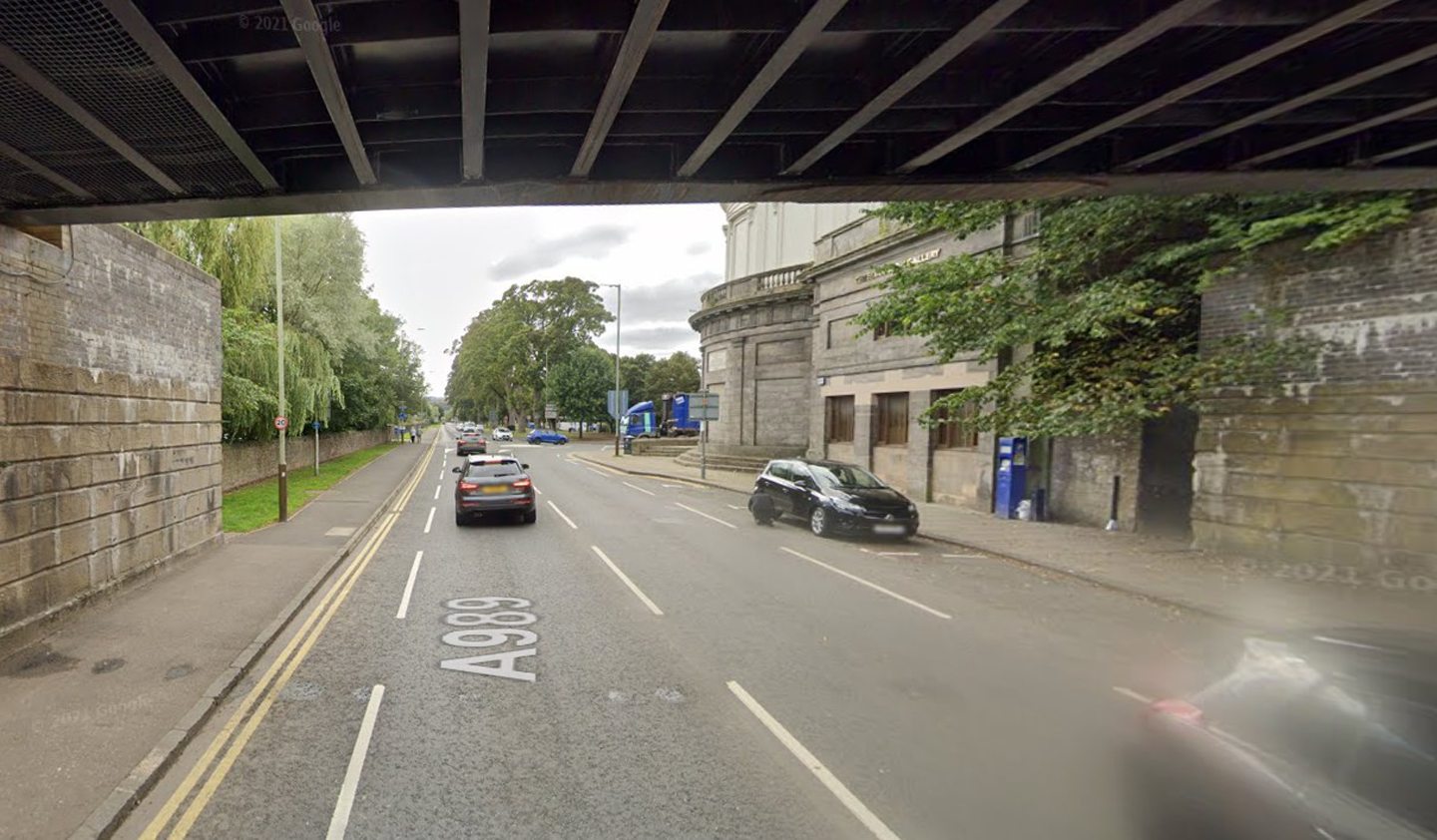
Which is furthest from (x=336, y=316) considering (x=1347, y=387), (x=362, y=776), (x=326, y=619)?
(x=1347, y=387)

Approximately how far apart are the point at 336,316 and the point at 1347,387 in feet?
94.5

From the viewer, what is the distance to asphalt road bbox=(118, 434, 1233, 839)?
3932 millimetres

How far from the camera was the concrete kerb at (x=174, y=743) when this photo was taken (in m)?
3.80

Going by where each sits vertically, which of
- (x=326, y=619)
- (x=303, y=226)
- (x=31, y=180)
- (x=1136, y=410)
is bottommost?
(x=326, y=619)

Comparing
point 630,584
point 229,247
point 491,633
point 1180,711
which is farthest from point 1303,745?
point 229,247

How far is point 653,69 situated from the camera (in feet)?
18.4

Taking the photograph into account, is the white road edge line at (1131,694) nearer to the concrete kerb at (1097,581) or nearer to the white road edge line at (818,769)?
the white road edge line at (818,769)

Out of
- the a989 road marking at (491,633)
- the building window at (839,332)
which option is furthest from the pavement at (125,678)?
the building window at (839,332)

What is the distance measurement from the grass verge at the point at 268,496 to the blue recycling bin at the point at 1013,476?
16.4m

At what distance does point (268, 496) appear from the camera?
65.1 ft

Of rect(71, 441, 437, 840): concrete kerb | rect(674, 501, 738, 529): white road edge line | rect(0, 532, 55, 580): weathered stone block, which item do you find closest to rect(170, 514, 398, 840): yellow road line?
rect(71, 441, 437, 840): concrete kerb

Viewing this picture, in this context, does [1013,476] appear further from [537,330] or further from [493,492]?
[537,330]

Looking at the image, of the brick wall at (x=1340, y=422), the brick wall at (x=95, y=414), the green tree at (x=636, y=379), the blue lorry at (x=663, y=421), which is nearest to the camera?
the brick wall at (x=95, y=414)

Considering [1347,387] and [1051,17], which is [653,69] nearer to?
[1051,17]
